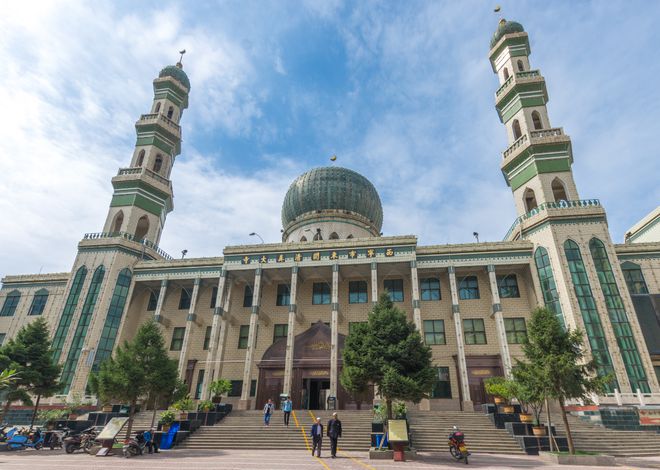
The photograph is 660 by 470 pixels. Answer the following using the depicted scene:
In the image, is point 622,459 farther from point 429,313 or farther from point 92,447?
point 92,447

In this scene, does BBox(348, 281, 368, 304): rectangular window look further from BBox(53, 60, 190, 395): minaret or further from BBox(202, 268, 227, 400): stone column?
BBox(53, 60, 190, 395): minaret

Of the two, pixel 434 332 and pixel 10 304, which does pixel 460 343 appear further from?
pixel 10 304

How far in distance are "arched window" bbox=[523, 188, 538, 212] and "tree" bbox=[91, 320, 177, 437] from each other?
27.9 meters

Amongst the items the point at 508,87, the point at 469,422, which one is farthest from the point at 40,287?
the point at 508,87

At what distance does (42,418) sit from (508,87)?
4241 centimetres

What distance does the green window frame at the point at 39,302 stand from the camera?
111 feet

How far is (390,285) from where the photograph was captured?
3133 cm

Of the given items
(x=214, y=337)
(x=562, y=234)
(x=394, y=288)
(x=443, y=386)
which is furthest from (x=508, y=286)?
(x=214, y=337)

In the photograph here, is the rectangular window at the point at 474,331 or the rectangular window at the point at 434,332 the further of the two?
the rectangular window at the point at 434,332

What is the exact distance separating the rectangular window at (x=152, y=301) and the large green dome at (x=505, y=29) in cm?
3958

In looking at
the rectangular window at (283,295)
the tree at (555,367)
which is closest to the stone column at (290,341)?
the rectangular window at (283,295)

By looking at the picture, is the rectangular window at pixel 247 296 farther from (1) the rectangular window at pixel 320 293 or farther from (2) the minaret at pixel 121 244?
(2) the minaret at pixel 121 244

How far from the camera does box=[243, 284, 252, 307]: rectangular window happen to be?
3266 centimetres

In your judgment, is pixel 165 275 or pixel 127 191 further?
pixel 127 191
